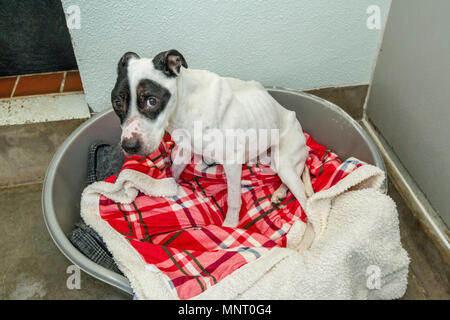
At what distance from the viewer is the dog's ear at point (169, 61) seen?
1334 millimetres

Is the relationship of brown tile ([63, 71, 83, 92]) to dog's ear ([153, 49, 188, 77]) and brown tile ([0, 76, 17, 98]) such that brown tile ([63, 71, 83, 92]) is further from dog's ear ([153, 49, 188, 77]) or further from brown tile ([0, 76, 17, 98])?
dog's ear ([153, 49, 188, 77])

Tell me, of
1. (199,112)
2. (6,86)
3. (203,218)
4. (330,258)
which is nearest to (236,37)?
(199,112)

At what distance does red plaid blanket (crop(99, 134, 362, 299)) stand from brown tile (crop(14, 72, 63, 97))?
697 mm

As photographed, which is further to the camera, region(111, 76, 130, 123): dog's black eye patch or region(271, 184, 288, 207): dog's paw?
region(271, 184, 288, 207): dog's paw

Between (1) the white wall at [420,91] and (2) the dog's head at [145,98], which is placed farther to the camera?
(1) the white wall at [420,91]

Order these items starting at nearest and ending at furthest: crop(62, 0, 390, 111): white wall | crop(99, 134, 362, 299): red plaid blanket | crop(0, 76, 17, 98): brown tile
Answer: crop(99, 134, 362, 299): red plaid blanket
crop(62, 0, 390, 111): white wall
crop(0, 76, 17, 98): brown tile

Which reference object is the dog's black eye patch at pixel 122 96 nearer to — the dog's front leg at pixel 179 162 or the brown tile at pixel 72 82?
the dog's front leg at pixel 179 162

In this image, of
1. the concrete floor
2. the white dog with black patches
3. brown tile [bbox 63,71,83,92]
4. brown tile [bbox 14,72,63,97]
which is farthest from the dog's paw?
brown tile [bbox 14,72,63,97]

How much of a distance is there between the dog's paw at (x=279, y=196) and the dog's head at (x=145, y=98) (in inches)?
29.2

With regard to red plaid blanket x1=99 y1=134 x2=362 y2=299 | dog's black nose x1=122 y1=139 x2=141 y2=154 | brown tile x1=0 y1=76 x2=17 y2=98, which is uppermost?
dog's black nose x1=122 y1=139 x2=141 y2=154

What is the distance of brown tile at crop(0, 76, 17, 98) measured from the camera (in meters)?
2.22

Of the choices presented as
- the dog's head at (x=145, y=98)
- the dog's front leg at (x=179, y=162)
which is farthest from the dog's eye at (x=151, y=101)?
the dog's front leg at (x=179, y=162)
